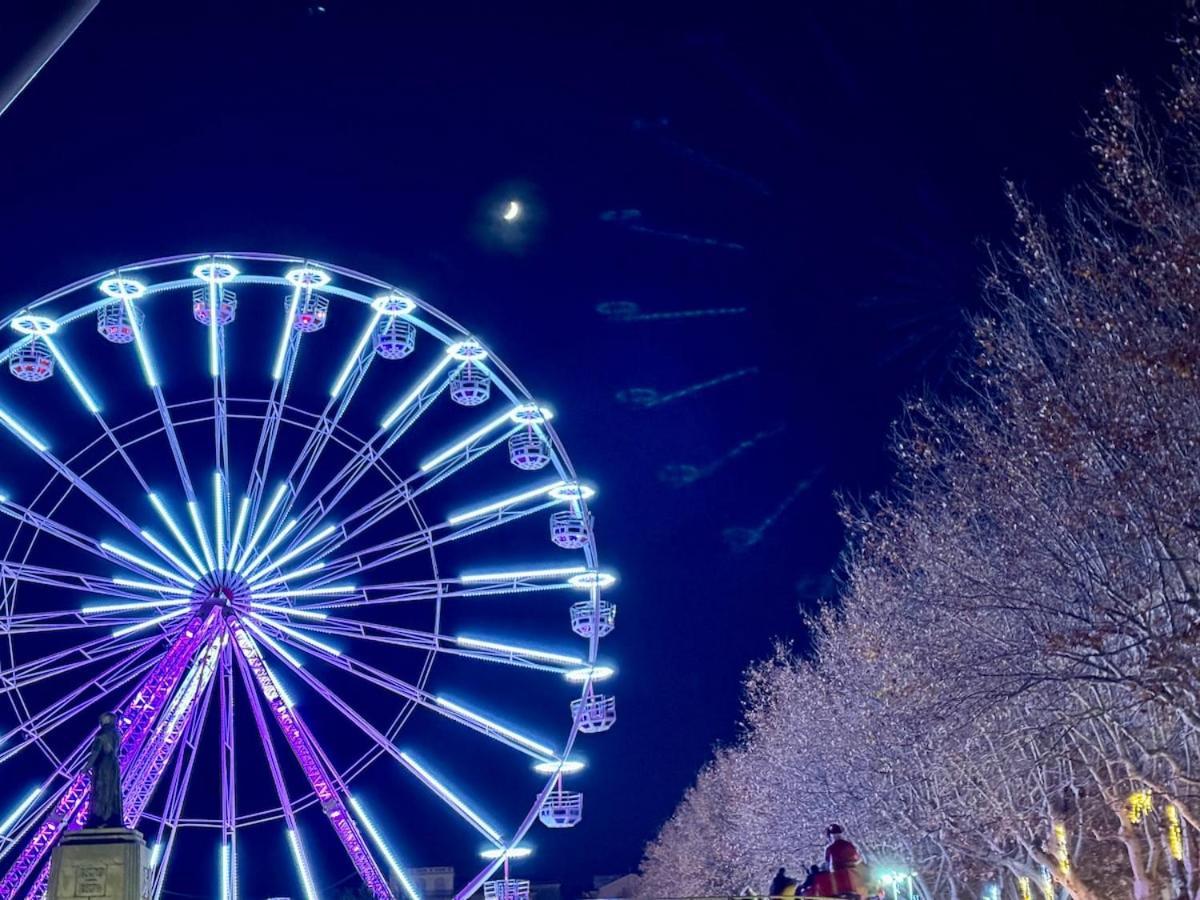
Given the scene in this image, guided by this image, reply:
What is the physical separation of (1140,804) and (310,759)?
17.3m

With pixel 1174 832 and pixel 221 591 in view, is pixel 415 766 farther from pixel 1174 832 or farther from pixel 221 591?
pixel 1174 832

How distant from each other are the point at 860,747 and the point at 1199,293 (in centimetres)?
2295

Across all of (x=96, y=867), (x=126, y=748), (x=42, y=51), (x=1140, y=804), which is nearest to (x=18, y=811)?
(x=126, y=748)

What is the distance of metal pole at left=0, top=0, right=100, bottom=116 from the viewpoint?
14.2 feet

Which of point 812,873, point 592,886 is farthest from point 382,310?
point 592,886

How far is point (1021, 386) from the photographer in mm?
17047

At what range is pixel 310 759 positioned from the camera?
26.7m

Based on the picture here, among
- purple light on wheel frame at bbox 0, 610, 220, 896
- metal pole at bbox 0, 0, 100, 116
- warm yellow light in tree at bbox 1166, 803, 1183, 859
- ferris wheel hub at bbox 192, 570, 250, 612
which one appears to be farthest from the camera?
warm yellow light in tree at bbox 1166, 803, 1183, 859

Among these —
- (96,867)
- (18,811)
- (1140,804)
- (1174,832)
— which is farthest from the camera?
(1174,832)

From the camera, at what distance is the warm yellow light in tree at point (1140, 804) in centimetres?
2319

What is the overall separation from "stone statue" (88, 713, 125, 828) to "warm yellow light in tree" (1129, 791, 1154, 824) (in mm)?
16702

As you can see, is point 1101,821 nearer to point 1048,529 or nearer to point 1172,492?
point 1048,529

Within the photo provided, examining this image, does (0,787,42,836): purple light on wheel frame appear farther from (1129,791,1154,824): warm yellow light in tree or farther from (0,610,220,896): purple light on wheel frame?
(1129,791,1154,824): warm yellow light in tree

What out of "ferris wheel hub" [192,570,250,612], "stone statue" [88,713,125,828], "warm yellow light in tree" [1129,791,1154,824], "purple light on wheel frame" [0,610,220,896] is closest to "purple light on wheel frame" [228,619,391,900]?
"ferris wheel hub" [192,570,250,612]
